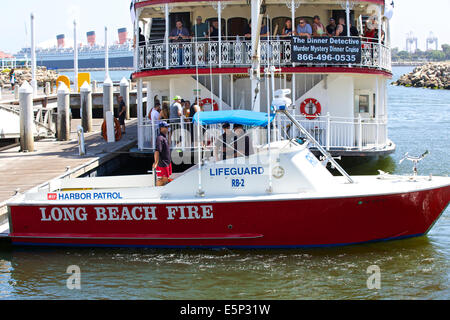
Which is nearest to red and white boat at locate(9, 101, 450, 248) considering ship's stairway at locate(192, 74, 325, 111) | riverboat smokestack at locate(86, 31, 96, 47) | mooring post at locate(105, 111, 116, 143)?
ship's stairway at locate(192, 74, 325, 111)

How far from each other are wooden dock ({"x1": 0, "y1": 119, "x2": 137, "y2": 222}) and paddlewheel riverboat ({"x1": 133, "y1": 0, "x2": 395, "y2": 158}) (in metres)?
1.73

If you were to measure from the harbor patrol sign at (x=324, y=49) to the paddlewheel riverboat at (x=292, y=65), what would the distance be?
3cm

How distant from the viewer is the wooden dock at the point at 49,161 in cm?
1556

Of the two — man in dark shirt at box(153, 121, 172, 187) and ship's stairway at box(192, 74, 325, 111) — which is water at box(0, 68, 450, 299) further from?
ship's stairway at box(192, 74, 325, 111)

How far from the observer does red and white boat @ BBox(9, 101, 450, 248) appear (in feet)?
39.5

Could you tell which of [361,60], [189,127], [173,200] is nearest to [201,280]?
[173,200]

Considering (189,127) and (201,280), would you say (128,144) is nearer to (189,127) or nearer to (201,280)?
(189,127)

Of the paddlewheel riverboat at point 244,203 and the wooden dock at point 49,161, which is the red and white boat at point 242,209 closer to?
the paddlewheel riverboat at point 244,203

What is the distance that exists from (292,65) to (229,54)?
1951 mm

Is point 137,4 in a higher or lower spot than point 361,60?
higher

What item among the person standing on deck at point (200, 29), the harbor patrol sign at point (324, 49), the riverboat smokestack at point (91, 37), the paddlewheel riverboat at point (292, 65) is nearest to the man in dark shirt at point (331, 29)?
the paddlewheel riverboat at point (292, 65)
